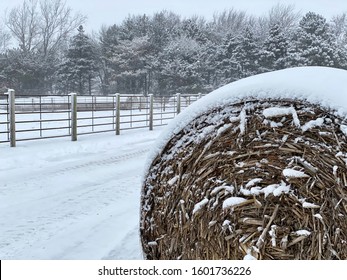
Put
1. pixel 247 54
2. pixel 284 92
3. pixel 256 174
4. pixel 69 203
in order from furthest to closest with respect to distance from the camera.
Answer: pixel 247 54 → pixel 69 203 → pixel 256 174 → pixel 284 92

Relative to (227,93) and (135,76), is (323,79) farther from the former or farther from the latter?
(135,76)

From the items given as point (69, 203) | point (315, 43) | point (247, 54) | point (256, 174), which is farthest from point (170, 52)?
point (256, 174)

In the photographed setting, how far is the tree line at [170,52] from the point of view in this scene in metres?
21.0

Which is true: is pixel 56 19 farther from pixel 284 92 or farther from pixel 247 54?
pixel 284 92

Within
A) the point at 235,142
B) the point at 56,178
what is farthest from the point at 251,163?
the point at 56,178

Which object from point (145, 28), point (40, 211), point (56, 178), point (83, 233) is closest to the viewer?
point (83, 233)

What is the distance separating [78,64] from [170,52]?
239 inches

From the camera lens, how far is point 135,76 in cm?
2702

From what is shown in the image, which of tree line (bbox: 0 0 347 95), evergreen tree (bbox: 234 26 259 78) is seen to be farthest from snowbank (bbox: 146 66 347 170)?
evergreen tree (bbox: 234 26 259 78)

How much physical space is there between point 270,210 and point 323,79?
604mm

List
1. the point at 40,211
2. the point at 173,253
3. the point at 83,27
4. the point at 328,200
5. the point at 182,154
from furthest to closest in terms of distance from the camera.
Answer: the point at 83,27, the point at 40,211, the point at 173,253, the point at 182,154, the point at 328,200

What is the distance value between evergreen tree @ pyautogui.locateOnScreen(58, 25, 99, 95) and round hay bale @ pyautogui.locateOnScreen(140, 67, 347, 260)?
24976 mm

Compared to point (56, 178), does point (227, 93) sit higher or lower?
higher

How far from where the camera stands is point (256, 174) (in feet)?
5.78
